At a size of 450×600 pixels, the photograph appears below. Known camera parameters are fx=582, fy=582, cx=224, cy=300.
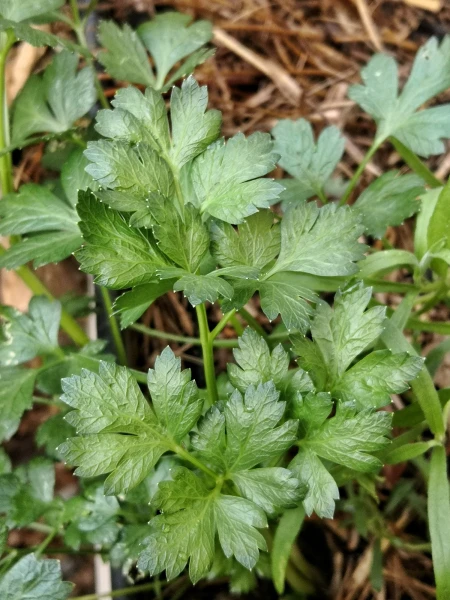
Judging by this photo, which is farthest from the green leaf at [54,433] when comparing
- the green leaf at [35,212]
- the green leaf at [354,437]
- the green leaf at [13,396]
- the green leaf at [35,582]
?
the green leaf at [354,437]

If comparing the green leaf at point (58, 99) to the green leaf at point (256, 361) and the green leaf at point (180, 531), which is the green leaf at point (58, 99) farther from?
the green leaf at point (180, 531)

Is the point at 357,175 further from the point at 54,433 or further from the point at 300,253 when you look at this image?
the point at 54,433

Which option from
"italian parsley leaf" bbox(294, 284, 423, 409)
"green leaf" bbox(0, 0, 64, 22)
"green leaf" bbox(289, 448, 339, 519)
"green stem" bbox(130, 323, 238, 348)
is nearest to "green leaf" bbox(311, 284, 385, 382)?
"italian parsley leaf" bbox(294, 284, 423, 409)

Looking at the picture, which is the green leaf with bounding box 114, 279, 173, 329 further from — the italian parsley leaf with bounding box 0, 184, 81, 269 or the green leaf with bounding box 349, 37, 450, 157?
the green leaf with bounding box 349, 37, 450, 157

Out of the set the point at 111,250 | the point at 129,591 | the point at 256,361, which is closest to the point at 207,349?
the point at 256,361

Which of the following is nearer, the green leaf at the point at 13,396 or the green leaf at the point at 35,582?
the green leaf at the point at 35,582
